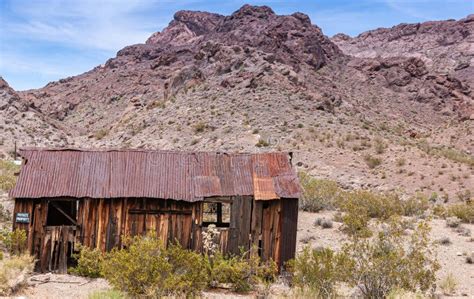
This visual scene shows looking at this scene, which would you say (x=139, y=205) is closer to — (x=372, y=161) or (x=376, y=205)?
(x=376, y=205)

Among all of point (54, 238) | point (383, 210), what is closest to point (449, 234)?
point (383, 210)

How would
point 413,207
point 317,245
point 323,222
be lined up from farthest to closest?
point 413,207 < point 323,222 < point 317,245

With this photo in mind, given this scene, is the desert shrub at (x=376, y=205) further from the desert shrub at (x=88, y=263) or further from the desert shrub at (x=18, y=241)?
the desert shrub at (x=18, y=241)

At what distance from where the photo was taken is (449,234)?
62.2 ft

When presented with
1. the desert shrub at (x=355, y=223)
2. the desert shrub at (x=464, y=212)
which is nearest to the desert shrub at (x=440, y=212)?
the desert shrub at (x=464, y=212)

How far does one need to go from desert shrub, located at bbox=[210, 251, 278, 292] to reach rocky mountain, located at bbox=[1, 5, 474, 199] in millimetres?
17001

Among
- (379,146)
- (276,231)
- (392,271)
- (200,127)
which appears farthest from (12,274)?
(200,127)

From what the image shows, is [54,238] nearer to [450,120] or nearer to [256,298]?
[256,298]

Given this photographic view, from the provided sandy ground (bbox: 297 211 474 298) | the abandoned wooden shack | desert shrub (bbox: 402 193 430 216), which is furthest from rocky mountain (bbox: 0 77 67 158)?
desert shrub (bbox: 402 193 430 216)

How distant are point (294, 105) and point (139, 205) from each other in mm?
27992

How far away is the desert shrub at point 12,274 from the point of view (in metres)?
10.3

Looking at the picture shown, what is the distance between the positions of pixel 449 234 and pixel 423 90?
145 ft

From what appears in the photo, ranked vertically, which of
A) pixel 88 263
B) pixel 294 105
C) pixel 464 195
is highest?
pixel 294 105

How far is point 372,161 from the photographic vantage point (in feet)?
101
